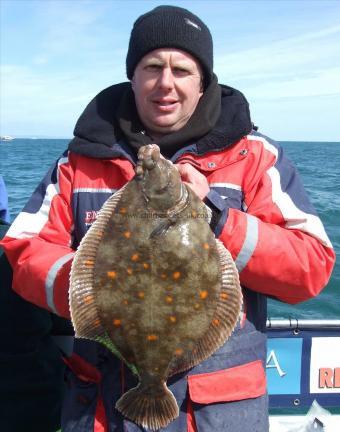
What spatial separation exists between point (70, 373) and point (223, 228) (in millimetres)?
1313

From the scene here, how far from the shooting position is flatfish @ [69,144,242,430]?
7.09ft

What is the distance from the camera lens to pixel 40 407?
3383mm

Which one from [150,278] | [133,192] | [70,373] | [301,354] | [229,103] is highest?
[229,103]

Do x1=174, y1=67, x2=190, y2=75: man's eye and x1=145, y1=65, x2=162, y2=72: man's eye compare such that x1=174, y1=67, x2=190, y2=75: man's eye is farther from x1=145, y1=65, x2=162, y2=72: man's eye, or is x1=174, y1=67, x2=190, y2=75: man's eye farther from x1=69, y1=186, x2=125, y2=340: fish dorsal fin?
x1=69, y1=186, x2=125, y2=340: fish dorsal fin

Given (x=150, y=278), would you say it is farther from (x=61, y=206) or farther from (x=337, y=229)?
(x=337, y=229)

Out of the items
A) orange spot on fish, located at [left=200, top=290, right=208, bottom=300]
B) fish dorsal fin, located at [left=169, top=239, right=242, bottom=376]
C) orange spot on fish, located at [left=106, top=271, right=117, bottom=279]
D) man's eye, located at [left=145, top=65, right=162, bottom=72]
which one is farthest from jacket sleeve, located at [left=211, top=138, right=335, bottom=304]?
man's eye, located at [left=145, top=65, right=162, bottom=72]

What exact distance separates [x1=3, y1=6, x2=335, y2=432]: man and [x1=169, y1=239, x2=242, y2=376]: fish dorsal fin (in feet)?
0.43

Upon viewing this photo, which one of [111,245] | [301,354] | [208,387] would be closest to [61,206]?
[111,245]

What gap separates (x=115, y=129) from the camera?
9.51ft

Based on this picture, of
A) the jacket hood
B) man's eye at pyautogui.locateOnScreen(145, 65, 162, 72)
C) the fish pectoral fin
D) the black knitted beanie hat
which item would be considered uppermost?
the black knitted beanie hat

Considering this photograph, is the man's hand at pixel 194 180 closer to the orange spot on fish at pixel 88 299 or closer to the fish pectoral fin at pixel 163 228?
the fish pectoral fin at pixel 163 228

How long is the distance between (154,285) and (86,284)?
33 centimetres

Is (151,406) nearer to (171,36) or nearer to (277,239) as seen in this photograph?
(277,239)

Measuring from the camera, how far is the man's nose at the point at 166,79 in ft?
8.51
